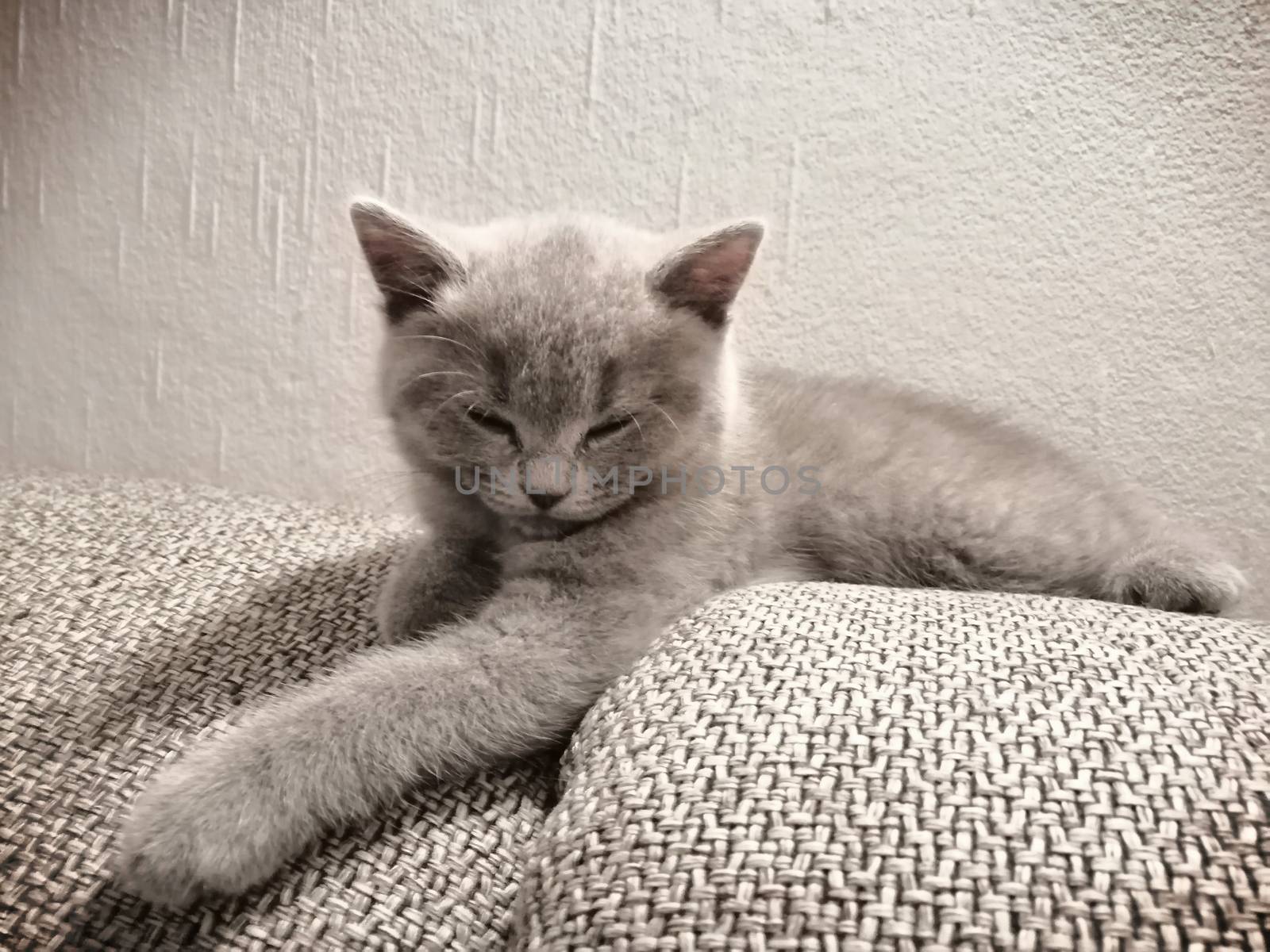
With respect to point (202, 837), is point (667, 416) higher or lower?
higher

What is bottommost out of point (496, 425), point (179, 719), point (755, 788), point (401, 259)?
point (179, 719)

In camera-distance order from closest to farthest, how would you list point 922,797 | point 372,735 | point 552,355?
1. point 922,797
2. point 372,735
3. point 552,355

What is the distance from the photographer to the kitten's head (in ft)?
2.80

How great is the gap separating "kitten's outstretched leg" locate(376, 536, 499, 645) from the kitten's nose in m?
0.12

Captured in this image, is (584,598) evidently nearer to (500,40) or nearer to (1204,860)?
(1204,860)

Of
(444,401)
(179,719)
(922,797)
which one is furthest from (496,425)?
(922,797)

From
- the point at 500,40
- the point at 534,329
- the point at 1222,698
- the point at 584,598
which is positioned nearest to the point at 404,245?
the point at 534,329

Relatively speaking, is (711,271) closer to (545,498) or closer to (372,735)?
(545,498)

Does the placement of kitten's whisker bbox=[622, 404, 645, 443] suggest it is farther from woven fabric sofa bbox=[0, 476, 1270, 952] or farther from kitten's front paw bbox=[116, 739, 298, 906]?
kitten's front paw bbox=[116, 739, 298, 906]

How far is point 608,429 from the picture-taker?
888mm

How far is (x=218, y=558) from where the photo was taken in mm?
991

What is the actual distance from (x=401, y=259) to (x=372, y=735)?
0.48 m

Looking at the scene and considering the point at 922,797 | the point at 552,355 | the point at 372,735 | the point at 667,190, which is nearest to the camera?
the point at 922,797

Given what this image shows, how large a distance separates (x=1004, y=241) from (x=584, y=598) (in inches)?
33.9
